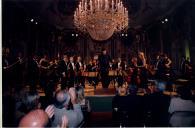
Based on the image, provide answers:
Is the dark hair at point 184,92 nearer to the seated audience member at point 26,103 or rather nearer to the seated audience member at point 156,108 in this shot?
the seated audience member at point 156,108

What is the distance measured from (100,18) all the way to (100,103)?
1.73 m

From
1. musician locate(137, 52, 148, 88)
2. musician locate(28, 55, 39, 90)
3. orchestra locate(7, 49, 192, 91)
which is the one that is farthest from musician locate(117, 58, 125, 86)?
musician locate(28, 55, 39, 90)

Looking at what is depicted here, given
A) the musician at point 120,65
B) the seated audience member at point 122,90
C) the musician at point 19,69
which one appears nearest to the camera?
the musician at point 19,69

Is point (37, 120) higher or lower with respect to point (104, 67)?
lower

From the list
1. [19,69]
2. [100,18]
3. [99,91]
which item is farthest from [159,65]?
[19,69]

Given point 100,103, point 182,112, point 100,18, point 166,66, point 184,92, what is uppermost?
point 100,18

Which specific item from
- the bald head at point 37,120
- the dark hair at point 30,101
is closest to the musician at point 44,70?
the dark hair at point 30,101

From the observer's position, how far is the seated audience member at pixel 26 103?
4.79 m

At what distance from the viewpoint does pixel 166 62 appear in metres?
5.48

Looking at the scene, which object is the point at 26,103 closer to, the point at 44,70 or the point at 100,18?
the point at 44,70

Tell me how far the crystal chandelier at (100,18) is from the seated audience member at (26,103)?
1.57 meters

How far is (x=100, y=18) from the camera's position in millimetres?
5844

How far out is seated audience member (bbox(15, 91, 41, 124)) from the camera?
4.79 meters

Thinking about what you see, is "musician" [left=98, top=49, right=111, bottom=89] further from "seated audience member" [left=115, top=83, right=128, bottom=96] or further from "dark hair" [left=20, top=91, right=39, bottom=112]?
"dark hair" [left=20, top=91, right=39, bottom=112]
